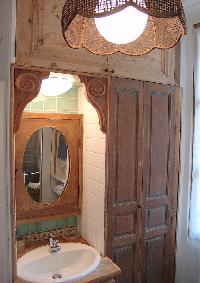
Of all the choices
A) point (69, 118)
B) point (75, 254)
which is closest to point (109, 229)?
point (75, 254)

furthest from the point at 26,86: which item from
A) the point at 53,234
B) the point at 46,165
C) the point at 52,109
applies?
the point at 53,234

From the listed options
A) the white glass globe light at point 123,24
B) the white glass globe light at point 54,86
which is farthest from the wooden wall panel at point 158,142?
the white glass globe light at point 123,24

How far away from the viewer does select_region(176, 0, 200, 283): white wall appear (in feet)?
8.13

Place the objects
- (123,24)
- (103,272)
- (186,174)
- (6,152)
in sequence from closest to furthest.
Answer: (123,24)
(6,152)
(103,272)
(186,174)

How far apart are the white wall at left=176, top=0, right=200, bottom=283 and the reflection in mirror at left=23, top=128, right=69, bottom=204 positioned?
111 centimetres

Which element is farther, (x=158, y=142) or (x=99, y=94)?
(x=158, y=142)

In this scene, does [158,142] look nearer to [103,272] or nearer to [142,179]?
[142,179]

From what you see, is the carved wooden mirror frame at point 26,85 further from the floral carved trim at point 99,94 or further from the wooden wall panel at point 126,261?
the wooden wall panel at point 126,261

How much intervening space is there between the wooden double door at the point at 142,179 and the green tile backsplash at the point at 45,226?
52cm

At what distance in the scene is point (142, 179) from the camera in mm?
2273

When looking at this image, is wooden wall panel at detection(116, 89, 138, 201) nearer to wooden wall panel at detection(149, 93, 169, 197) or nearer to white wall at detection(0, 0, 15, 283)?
wooden wall panel at detection(149, 93, 169, 197)

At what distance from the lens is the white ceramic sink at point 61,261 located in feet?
6.47

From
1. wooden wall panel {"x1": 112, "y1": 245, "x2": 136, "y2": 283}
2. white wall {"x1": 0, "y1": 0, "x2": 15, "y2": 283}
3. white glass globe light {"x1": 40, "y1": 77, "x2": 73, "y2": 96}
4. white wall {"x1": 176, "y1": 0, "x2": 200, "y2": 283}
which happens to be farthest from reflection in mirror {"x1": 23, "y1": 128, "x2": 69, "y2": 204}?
white wall {"x1": 176, "y1": 0, "x2": 200, "y2": 283}

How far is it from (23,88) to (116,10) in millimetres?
1034
